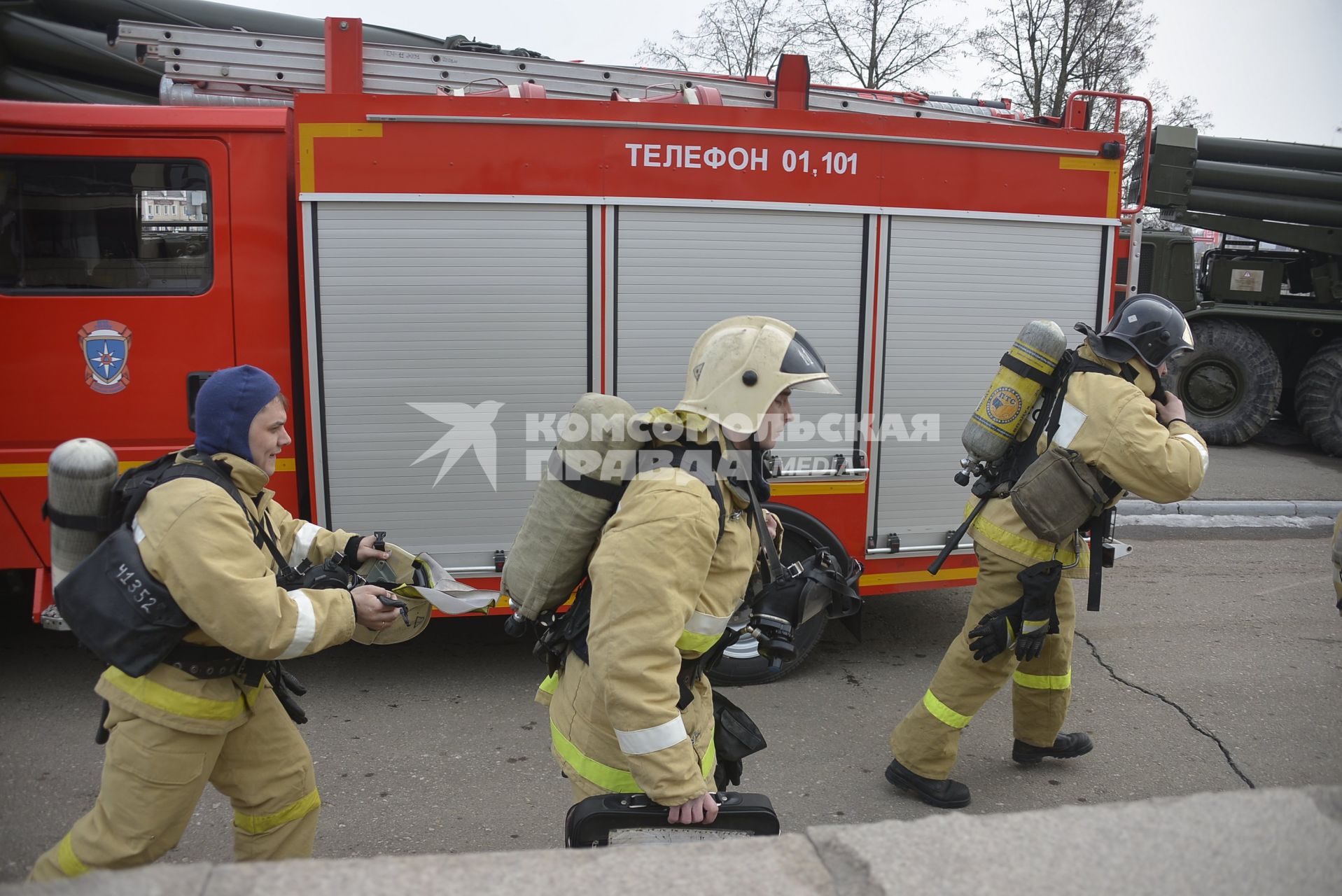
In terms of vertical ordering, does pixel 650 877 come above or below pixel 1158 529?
above

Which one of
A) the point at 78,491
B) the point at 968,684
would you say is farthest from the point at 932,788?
the point at 78,491

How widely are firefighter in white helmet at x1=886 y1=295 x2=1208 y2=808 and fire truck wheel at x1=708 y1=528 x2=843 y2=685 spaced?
105cm

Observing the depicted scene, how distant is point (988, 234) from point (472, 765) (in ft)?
11.3

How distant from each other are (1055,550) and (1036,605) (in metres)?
0.24

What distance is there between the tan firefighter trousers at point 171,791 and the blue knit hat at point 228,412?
677 millimetres

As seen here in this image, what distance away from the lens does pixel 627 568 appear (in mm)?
1960

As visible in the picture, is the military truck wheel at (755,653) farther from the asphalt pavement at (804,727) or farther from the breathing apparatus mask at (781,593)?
the breathing apparatus mask at (781,593)

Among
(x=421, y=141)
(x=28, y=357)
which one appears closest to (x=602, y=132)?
(x=421, y=141)

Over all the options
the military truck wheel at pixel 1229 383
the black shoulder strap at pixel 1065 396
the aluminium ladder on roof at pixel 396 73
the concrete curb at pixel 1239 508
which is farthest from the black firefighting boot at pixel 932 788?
the military truck wheel at pixel 1229 383

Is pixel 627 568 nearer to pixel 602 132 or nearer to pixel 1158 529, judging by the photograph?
pixel 602 132

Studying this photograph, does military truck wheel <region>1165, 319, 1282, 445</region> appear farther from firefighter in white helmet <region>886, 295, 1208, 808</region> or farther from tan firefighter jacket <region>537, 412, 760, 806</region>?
tan firefighter jacket <region>537, 412, 760, 806</region>

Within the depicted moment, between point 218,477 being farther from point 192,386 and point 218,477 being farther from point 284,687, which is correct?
point 192,386

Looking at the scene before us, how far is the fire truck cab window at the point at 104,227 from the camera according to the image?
4227 mm

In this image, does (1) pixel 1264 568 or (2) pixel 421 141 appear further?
(1) pixel 1264 568
